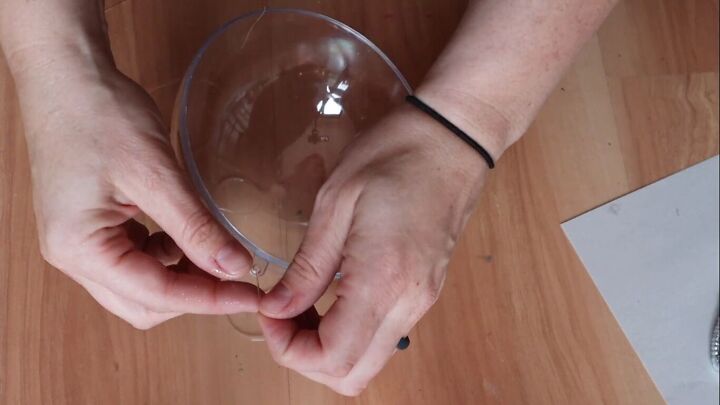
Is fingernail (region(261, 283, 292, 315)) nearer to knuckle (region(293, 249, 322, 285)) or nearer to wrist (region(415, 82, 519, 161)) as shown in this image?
knuckle (region(293, 249, 322, 285))

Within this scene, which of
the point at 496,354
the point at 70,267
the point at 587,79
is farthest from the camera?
the point at 587,79

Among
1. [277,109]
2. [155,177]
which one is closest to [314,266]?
[155,177]

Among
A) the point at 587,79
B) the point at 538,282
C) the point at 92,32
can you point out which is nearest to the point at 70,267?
the point at 92,32

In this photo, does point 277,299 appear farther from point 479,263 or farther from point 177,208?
point 479,263

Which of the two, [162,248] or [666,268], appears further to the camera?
[666,268]

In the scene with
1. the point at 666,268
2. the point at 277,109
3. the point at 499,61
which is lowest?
the point at 666,268

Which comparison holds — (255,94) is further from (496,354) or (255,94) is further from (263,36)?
(496,354)

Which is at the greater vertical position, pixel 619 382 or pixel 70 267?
pixel 70 267
